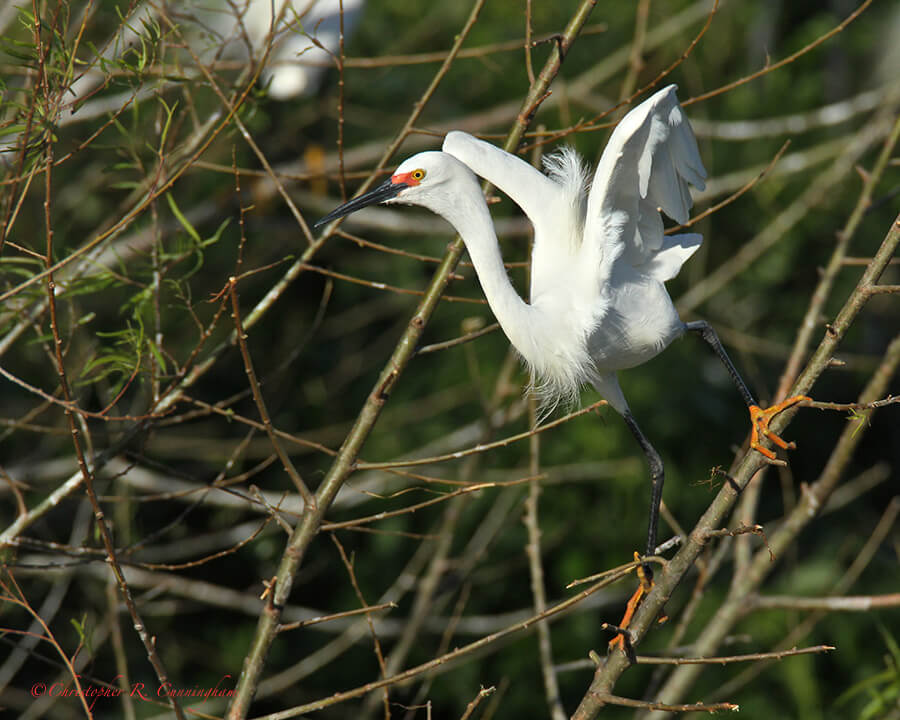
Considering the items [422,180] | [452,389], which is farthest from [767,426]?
[452,389]

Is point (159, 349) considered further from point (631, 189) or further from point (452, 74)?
point (452, 74)

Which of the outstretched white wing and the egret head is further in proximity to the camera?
Result: the egret head

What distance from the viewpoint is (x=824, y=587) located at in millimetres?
4316

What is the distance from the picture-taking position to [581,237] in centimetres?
164

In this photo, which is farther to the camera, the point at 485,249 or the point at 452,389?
the point at 452,389

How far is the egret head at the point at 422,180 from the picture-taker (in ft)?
5.01

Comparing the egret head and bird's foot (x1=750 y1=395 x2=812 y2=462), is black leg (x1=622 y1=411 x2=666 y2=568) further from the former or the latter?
the egret head

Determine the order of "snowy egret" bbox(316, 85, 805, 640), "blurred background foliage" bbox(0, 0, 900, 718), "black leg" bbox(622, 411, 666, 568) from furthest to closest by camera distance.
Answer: "blurred background foliage" bbox(0, 0, 900, 718), "black leg" bbox(622, 411, 666, 568), "snowy egret" bbox(316, 85, 805, 640)

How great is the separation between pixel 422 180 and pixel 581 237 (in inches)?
12.0

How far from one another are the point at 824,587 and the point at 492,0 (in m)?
3.53

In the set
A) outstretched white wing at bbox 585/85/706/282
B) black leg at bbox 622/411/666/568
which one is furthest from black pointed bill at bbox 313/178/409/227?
black leg at bbox 622/411/666/568

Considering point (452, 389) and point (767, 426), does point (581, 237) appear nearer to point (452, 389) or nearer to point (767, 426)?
point (767, 426)

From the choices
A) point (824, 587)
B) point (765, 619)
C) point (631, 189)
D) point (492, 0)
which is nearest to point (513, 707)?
point (765, 619)

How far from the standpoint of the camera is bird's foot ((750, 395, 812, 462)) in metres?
1.34
